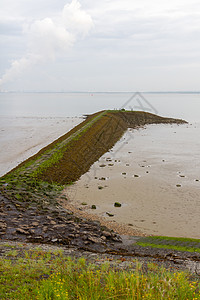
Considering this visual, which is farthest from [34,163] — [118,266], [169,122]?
[169,122]

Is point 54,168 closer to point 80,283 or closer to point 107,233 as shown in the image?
point 107,233

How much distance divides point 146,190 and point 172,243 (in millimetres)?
9869

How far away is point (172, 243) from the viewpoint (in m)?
15.5

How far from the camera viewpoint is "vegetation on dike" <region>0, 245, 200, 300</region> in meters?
7.14

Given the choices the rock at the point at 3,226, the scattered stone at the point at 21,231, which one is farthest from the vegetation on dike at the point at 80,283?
→ the rock at the point at 3,226

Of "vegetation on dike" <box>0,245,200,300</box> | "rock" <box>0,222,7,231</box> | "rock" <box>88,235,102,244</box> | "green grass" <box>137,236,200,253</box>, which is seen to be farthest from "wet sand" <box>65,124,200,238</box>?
"vegetation on dike" <box>0,245,200,300</box>

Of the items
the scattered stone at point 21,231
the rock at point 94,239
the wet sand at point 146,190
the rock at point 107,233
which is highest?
the wet sand at point 146,190

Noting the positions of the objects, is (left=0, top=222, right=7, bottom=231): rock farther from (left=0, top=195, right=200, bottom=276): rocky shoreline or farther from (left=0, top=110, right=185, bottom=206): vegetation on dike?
(left=0, top=110, right=185, bottom=206): vegetation on dike

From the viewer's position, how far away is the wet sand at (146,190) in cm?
1920

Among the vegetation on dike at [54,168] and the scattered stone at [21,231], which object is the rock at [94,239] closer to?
the scattered stone at [21,231]

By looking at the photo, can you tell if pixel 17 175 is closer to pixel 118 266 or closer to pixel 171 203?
pixel 171 203

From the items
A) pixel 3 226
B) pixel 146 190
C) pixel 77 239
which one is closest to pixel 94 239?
pixel 77 239

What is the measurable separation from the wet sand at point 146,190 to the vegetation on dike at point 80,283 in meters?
8.14

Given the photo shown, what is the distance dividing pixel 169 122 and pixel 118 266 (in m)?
74.9
